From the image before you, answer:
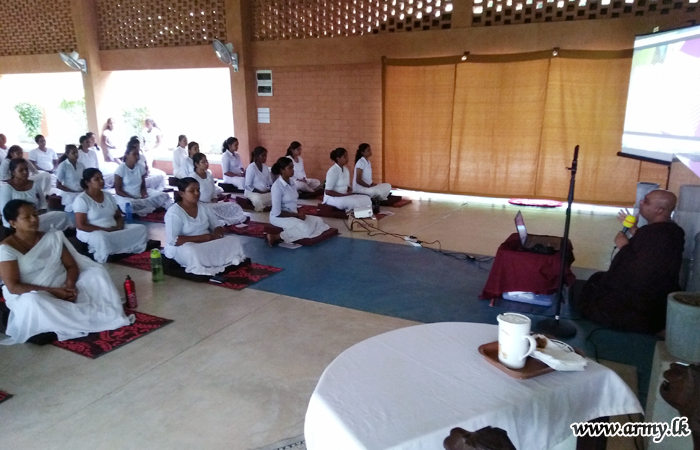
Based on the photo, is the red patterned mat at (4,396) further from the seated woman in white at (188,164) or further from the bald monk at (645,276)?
the seated woman in white at (188,164)

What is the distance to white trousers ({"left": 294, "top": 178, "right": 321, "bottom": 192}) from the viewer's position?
9.02 metres

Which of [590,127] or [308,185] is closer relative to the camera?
[590,127]

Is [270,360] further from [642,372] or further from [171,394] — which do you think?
[642,372]

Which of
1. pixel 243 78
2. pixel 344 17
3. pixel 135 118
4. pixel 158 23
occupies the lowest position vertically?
pixel 135 118

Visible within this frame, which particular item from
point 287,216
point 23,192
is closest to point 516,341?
point 287,216

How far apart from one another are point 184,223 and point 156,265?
1.68ft

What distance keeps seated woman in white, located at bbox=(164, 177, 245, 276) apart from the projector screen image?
4803 millimetres

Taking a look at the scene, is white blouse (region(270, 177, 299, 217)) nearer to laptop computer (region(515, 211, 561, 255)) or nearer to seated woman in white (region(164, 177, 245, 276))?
seated woman in white (region(164, 177, 245, 276))

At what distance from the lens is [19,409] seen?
282 cm

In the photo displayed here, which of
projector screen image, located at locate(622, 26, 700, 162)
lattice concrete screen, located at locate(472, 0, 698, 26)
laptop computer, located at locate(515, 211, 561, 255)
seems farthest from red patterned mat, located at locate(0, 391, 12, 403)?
lattice concrete screen, located at locate(472, 0, 698, 26)

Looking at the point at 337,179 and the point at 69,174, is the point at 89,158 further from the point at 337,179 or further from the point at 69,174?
the point at 337,179

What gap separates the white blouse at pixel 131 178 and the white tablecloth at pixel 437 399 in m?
6.71

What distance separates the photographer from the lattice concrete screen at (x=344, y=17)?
839 cm

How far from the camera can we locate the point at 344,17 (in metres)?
9.05
